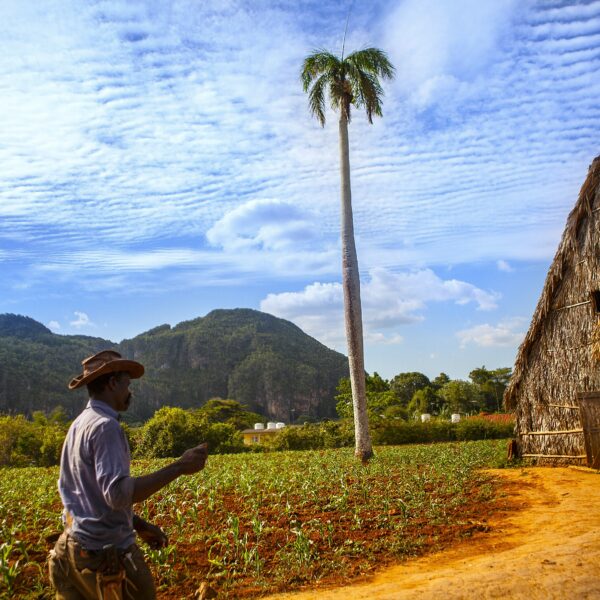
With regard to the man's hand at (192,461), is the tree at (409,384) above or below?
above

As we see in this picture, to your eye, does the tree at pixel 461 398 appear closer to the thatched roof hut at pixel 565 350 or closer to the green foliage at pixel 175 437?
the green foliage at pixel 175 437

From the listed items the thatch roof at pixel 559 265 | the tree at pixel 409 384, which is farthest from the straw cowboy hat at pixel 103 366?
the tree at pixel 409 384

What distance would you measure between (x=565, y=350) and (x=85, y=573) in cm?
1251

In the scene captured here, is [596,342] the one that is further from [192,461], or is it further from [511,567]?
[192,461]

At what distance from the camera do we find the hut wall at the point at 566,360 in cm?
1301

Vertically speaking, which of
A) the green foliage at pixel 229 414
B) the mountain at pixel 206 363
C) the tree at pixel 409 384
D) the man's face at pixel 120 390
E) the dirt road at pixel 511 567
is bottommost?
the dirt road at pixel 511 567

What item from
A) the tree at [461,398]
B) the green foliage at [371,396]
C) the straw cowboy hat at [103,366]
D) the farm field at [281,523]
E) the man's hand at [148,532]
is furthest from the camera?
the tree at [461,398]

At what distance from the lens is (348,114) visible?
19.3 m

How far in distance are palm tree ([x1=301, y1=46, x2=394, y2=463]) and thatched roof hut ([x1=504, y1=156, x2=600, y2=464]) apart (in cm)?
451

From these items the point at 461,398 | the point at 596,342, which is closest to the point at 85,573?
the point at 596,342

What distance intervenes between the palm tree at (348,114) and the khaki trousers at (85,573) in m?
14.2

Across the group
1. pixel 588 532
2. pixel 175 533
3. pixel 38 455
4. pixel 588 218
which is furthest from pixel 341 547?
pixel 38 455

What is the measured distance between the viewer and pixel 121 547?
343 cm

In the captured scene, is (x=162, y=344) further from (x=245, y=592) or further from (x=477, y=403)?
(x=245, y=592)
